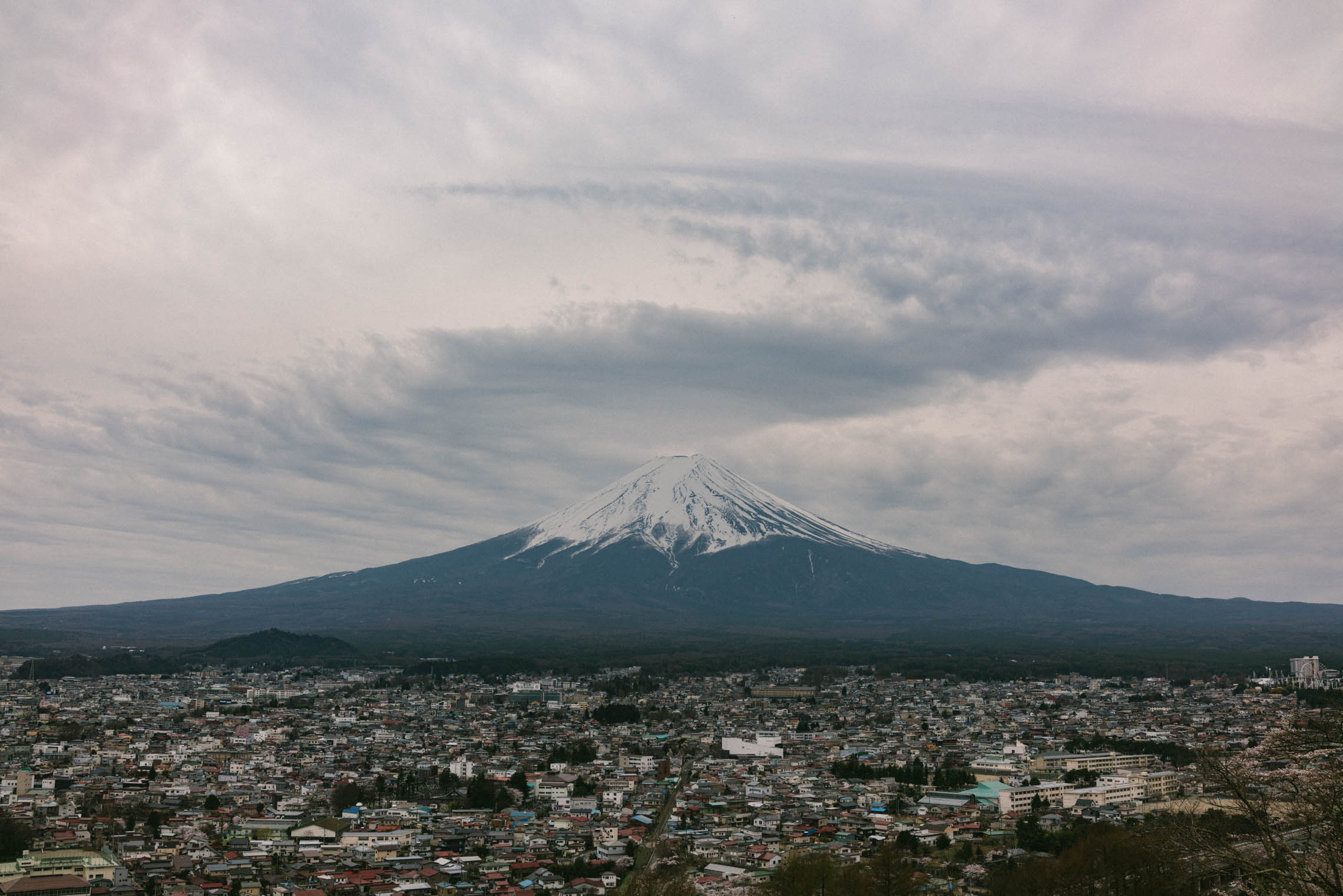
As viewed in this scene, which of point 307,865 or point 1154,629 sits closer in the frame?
point 307,865

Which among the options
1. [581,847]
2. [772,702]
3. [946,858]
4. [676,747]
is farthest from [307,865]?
[772,702]

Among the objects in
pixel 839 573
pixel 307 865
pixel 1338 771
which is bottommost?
pixel 307 865

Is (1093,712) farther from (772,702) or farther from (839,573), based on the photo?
(839,573)

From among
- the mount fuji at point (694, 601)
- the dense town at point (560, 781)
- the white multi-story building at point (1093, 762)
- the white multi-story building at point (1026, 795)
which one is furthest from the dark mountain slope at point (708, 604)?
the white multi-story building at point (1026, 795)

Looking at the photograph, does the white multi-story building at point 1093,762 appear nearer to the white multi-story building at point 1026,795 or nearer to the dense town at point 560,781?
the dense town at point 560,781

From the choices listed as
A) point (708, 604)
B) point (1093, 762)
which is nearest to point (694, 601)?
point (708, 604)

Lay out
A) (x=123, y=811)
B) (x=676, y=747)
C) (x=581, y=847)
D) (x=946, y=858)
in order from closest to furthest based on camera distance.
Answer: (x=946, y=858) < (x=581, y=847) < (x=123, y=811) < (x=676, y=747)
